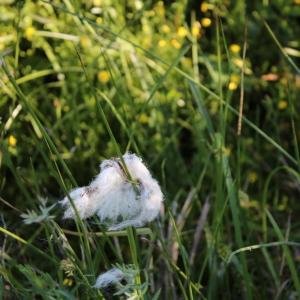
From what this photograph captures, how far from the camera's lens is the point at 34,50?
258cm

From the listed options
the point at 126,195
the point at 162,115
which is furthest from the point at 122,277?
the point at 162,115

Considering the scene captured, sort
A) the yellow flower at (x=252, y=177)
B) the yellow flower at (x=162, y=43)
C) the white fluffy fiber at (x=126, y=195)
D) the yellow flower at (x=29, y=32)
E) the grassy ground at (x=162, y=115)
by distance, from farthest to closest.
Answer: the yellow flower at (x=162, y=43), the yellow flower at (x=29, y=32), the yellow flower at (x=252, y=177), the grassy ground at (x=162, y=115), the white fluffy fiber at (x=126, y=195)

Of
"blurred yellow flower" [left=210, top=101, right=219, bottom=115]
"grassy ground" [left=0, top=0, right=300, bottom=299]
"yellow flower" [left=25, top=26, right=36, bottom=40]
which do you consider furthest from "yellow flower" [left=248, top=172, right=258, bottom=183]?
"yellow flower" [left=25, top=26, right=36, bottom=40]

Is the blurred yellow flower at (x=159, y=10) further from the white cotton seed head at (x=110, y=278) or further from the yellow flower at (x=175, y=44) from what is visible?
the white cotton seed head at (x=110, y=278)

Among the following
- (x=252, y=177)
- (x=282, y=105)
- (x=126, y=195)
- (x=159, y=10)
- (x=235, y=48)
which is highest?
(x=126, y=195)

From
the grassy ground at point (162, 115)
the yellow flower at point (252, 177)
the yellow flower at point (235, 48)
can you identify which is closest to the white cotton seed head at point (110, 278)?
the grassy ground at point (162, 115)

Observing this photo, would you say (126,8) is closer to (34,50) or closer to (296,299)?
(34,50)

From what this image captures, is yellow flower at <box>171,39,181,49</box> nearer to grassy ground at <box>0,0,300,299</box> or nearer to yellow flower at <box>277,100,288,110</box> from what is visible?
grassy ground at <box>0,0,300,299</box>

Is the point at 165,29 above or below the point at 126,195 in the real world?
below

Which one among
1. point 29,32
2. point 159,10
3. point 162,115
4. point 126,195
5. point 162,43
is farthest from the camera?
point 159,10

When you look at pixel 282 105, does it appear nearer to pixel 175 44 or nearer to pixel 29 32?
pixel 175 44

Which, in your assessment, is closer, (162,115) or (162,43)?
(162,115)

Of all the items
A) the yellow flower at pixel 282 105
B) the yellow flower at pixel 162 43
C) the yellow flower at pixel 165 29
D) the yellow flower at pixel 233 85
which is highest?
the yellow flower at pixel 165 29

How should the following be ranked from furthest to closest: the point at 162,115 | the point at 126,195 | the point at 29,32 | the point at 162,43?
the point at 162,43, the point at 29,32, the point at 162,115, the point at 126,195
